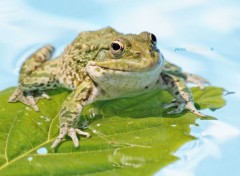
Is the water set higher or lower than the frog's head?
lower

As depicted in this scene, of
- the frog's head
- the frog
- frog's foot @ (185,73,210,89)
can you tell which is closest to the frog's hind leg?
the frog

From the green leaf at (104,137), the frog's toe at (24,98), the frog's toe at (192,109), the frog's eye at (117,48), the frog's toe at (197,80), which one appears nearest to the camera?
the green leaf at (104,137)

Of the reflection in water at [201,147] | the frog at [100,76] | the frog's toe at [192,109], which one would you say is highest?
the frog at [100,76]

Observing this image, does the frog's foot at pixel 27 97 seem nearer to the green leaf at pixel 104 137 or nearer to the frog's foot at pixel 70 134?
the green leaf at pixel 104 137

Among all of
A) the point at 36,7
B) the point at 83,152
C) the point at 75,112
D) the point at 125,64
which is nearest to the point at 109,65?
the point at 125,64

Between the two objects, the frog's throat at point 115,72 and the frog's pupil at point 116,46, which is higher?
the frog's pupil at point 116,46

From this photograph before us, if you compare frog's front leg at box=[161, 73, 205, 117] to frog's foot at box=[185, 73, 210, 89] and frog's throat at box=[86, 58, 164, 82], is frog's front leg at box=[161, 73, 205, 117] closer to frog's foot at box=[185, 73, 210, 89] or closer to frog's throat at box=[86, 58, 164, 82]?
frog's throat at box=[86, 58, 164, 82]

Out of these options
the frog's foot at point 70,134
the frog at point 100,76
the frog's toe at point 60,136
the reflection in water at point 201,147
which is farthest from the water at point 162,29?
the frog's toe at point 60,136
